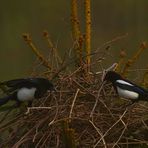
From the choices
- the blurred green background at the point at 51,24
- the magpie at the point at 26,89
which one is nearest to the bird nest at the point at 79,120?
the magpie at the point at 26,89

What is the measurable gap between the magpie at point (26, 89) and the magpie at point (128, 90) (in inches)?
5.2

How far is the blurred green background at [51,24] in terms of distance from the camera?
4078 millimetres

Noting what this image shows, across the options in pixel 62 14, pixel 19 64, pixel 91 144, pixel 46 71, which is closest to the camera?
pixel 91 144

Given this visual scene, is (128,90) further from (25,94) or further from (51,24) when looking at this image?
(51,24)

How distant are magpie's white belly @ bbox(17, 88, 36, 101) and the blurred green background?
2261 mm

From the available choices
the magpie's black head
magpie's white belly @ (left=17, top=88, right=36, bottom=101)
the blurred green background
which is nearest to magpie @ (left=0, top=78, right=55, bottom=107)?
magpie's white belly @ (left=17, top=88, right=36, bottom=101)

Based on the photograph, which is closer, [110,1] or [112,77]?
[112,77]

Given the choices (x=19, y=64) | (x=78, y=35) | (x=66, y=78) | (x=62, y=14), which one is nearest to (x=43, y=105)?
(x=66, y=78)

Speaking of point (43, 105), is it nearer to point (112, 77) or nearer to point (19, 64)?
point (112, 77)

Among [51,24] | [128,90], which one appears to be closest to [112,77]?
[128,90]

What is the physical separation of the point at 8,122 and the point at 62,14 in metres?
3.18

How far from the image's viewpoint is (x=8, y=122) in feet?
5.03

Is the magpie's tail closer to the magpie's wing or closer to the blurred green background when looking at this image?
the magpie's wing

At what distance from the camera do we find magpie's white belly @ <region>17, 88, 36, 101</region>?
1539mm
